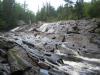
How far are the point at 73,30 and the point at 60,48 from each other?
11432 millimetres

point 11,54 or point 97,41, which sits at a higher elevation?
point 11,54

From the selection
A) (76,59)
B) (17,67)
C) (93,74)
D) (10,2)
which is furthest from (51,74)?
(10,2)

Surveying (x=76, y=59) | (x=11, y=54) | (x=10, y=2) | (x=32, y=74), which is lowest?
(x=76, y=59)

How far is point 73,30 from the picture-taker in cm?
3136

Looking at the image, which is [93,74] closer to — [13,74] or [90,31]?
[13,74]

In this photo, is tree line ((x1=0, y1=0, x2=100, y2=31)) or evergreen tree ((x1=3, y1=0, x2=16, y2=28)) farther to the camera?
evergreen tree ((x1=3, y1=0, x2=16, y2=28))

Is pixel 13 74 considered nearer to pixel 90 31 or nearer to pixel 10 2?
pixel 90 31

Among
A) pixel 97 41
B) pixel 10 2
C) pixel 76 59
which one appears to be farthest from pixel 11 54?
pixel 10 2

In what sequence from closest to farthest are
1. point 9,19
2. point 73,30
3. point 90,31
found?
point 90,31
point 73,30
point 9,19

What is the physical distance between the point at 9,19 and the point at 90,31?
33906 millimetres

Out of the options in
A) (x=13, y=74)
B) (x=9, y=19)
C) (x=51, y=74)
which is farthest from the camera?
(x=9, y=19)

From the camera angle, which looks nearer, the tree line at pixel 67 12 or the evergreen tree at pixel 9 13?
the tree line at pixel 67 12

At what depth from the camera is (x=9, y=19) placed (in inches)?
2238

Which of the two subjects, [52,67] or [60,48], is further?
[60,48]
